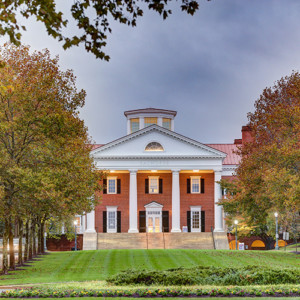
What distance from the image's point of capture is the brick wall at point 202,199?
67625mm

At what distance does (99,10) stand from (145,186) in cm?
6003

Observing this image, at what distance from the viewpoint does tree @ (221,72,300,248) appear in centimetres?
3203

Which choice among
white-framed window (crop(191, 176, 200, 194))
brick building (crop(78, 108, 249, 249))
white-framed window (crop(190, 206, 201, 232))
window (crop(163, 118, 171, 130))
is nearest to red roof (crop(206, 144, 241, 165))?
brick building (crop(78, 108, 249, 249))

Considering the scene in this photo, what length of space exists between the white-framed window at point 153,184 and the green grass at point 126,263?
29.3 meters

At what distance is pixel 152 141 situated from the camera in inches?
2598

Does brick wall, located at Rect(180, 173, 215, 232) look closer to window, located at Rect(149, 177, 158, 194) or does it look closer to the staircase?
window, located at Rect(149, 177, 158, 194)

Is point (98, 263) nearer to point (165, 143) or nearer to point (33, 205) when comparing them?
point (33, 205)

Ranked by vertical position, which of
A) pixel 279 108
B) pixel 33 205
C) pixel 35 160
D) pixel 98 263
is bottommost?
pixel 98 263

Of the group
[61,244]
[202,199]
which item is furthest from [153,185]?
[61,244]

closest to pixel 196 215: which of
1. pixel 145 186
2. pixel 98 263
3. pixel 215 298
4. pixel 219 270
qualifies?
pixel 145 186

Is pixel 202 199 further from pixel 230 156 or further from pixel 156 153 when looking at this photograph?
pixel 230 156

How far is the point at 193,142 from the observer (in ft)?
215

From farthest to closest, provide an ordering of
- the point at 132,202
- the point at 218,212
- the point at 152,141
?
1. the point at 152,141
2. the point at 132,202
3. the point at 218,212

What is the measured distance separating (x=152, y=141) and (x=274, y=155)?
32.7m
